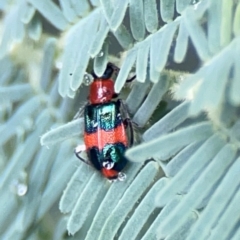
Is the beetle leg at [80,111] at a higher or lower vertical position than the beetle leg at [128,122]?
higher

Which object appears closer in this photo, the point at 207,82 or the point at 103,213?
the point at 207,82

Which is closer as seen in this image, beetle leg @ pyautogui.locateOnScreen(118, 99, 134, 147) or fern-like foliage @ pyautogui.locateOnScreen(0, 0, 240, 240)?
fern-like foliage @ pyautogui.locateOnScreen(0, 0, 240, 240)

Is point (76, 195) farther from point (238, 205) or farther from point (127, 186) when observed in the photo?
point (238, 205)

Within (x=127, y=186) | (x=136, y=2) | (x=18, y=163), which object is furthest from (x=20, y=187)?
(x=136, y=2)

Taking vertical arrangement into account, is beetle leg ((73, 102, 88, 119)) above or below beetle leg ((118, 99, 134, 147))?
above
